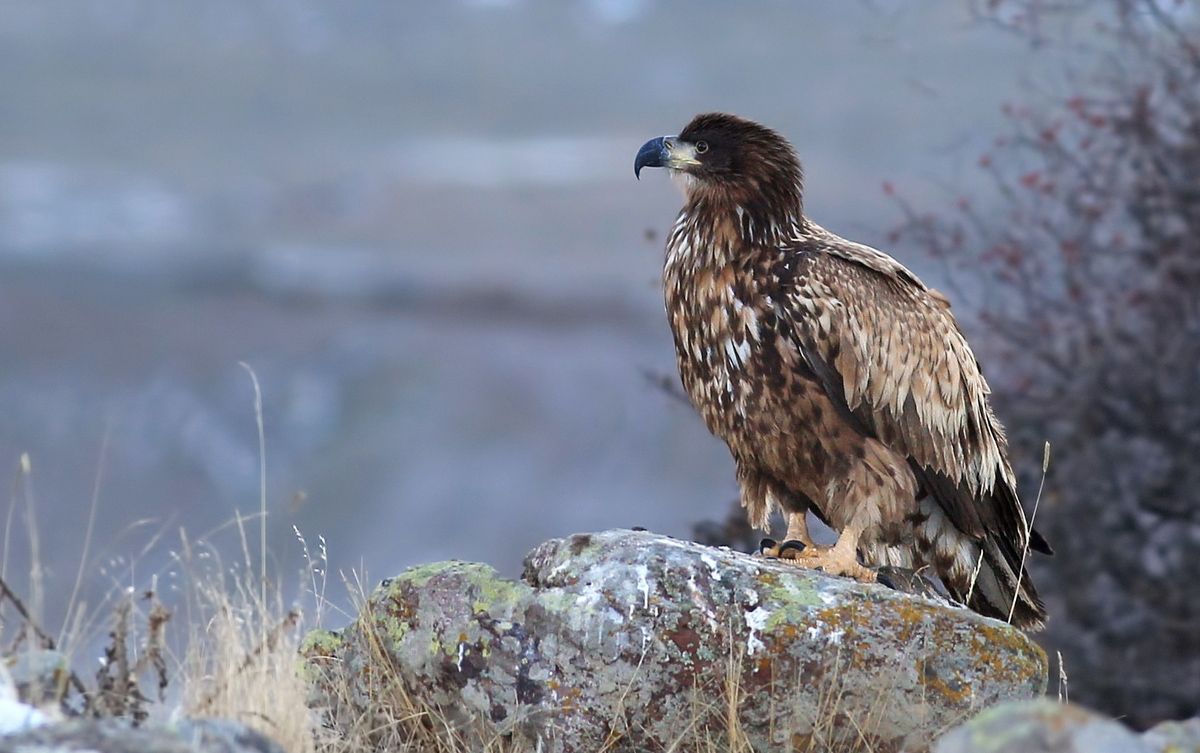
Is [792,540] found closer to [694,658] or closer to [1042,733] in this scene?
[694,658]

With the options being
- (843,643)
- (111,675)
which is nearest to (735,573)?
(843,643)

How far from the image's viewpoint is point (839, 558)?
5.21 metres

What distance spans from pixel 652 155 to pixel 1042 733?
11.2 ft

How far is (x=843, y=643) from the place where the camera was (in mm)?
4402

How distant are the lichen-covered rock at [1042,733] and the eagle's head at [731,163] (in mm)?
2968

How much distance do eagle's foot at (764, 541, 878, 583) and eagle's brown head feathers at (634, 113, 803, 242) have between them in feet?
3.98

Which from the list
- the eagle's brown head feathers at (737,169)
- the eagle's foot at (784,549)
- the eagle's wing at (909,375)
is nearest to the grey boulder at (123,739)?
the eagle's foot at (784,549)

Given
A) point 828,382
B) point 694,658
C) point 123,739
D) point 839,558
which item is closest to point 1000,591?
point 839,558

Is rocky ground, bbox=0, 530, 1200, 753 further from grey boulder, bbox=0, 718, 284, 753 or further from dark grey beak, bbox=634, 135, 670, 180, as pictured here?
dark grey beak, bbox=634, 135, 670, 180

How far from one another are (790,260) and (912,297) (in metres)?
0.54

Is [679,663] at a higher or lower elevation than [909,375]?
lower

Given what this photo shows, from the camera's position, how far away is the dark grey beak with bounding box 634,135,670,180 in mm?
5688

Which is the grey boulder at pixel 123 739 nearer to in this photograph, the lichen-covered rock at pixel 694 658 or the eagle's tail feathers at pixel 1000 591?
the lichen-covered rock at pixel 694 658

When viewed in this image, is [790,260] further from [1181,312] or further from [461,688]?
[1181,312]
